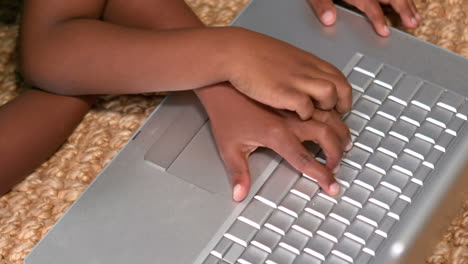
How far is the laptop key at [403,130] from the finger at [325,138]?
1.9 inches

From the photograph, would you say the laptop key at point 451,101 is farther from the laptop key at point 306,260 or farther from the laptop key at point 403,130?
the laptop key at point 306,260

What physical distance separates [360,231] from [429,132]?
0.38 feet

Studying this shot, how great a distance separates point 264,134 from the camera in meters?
0.69

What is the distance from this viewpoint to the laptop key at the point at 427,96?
0.69m

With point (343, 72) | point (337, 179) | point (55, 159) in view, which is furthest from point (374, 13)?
point (55, 159)

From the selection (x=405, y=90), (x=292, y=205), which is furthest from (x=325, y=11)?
(x=292, y=205)

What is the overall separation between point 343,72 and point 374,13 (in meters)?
0.10

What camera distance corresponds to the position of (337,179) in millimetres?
650

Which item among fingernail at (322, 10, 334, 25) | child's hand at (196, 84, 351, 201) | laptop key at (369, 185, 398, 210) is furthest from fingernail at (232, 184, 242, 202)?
fingernail at (322, 10, 334, 25)

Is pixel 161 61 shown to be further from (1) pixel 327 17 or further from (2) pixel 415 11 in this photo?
(2) pixel 415 11

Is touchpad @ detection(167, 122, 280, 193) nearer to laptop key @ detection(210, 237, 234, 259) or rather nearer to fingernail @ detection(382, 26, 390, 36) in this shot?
laptop key @ detection(210, 237, 234, 259)

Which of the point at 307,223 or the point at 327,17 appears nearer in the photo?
the point at 307,223

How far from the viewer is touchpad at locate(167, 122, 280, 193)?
0.66 meters

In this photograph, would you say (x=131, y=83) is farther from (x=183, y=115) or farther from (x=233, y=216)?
(x=233, y=216)
